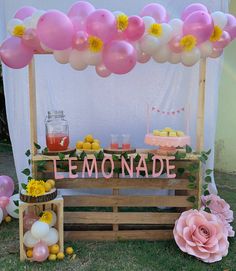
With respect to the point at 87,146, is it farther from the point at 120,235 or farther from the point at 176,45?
the point at 176,45

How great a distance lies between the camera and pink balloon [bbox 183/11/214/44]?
2070mm

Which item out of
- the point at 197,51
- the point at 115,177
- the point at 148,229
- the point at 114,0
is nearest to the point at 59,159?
the point at 115,177

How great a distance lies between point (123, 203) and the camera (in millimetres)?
2447

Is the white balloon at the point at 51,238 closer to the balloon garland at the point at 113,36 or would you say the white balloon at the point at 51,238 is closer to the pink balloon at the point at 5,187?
the pink balloon at the point at 5,187

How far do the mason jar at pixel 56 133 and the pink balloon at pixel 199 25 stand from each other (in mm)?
1139

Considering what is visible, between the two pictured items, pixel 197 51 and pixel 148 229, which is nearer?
pixel 197 51

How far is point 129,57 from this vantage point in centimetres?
201

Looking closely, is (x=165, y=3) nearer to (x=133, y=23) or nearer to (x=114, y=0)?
(x=114, y=0)

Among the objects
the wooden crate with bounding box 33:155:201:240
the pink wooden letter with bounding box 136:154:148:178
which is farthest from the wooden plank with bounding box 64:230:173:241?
the pink wooden letter with bounding box 136:154:148:178

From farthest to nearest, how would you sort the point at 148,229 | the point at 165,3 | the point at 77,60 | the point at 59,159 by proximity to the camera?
the point at 165,3 < the point at 148,229 < the point at 59,159 < the point at 77,60

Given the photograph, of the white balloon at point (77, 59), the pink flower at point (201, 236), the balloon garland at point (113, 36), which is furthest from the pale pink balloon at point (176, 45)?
the pink flower at point (201, 236)

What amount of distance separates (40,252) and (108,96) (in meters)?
1.54

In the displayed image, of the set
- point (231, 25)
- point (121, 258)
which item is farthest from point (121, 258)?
Answer: point (231, 25)

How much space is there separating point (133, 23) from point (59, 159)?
3.43 ft
